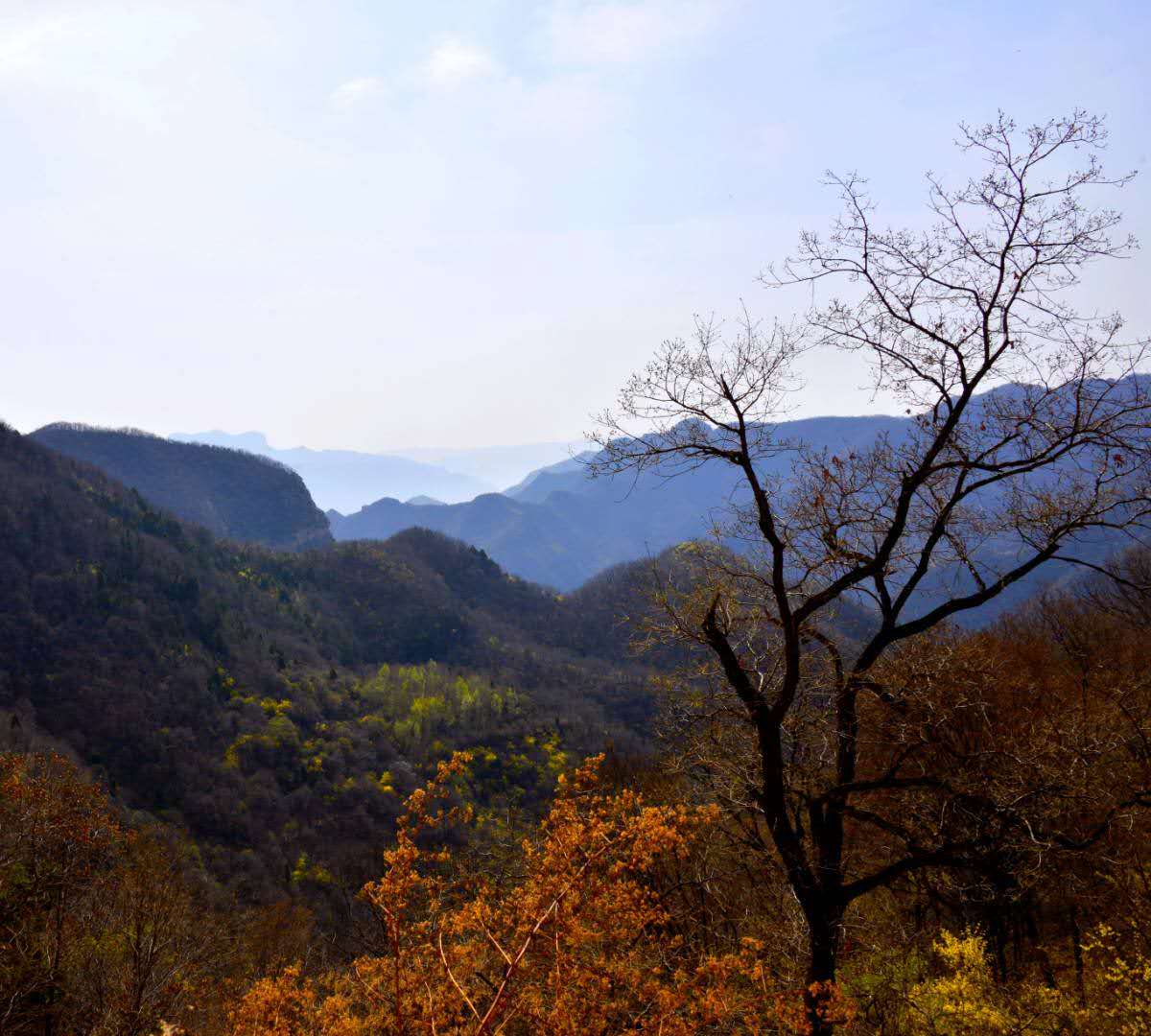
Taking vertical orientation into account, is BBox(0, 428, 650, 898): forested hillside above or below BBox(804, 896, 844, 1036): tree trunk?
below

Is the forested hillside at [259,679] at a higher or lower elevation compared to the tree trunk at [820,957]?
lower

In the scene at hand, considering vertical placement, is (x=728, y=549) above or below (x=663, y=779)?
above

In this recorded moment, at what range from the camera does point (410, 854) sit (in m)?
5.04

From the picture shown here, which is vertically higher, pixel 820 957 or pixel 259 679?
pixel 820 957

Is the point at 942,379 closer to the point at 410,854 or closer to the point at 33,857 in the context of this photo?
the point at 410,854

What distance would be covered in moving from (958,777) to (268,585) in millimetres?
145992

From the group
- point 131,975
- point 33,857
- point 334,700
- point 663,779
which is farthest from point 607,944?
point 334,700

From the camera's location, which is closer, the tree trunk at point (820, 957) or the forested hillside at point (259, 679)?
the tree trunk at point (820, 957)

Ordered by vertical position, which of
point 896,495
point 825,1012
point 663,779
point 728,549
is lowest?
point 663,779

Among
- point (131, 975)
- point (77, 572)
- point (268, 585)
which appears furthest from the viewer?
point (268, 585)

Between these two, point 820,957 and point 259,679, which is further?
point 259,679

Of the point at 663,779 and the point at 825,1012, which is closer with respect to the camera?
the point at 825,1012

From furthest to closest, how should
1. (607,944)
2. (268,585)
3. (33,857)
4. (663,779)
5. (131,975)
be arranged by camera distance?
(268,585)
(663,779)
(33,857)
(131,975)
(607,944)

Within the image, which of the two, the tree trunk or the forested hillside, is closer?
the tree trunk
